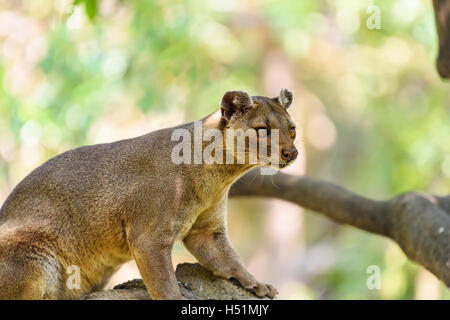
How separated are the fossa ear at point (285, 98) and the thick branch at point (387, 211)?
3.41 feet

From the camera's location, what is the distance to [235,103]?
15.2ft

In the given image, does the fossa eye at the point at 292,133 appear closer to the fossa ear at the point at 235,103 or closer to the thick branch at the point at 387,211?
the fossa ear at the point at 235,103

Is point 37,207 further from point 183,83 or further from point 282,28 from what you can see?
point 282,28

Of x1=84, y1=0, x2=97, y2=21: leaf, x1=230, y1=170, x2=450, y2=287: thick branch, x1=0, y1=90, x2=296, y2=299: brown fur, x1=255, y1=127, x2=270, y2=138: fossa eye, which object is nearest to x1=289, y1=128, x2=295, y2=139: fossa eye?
x1=0, y1=90, x2=296, y2=299: brown fur

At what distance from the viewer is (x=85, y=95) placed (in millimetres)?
12156

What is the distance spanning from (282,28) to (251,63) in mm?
2883

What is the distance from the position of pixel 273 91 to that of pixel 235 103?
11.3m

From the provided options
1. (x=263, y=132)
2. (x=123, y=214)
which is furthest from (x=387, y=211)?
(x=123, y=214)

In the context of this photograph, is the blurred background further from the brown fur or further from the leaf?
the brown fur

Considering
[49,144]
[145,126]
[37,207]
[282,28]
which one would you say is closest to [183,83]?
[145,126]

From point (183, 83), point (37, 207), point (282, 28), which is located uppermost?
point (282, 28)

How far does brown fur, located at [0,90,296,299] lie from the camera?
175 inches

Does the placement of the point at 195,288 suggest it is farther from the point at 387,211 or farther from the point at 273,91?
the point at 273,91

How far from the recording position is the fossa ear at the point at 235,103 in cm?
461
